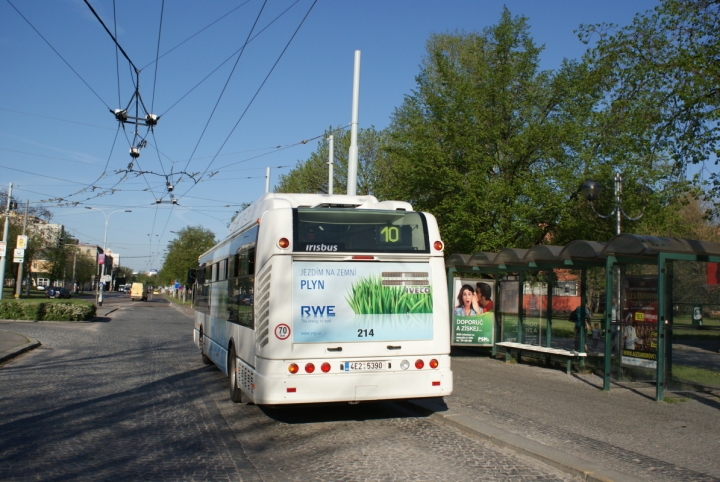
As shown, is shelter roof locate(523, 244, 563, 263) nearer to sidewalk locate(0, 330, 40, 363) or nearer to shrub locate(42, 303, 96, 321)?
sidewalk locate(0, 330, 40, 363)

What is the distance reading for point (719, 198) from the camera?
15414 millimetres

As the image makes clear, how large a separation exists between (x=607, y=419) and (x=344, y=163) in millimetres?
29706

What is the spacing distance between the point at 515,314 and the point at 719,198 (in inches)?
217

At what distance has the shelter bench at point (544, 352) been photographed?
14164 millimetres

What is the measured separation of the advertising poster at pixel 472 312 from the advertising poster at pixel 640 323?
17.4 feet

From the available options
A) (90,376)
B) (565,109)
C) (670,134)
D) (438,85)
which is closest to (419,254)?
(90,376)

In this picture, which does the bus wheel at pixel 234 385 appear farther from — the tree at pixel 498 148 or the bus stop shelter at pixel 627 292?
the tree at pixel 498 148

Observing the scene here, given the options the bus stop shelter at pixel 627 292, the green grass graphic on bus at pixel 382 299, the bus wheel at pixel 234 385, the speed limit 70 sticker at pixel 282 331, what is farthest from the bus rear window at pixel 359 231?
the bus stop shelter at pixel 627 292

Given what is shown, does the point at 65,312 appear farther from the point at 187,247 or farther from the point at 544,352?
the point at 187,247

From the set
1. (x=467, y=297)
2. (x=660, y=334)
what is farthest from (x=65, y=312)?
(x=660, y=334)

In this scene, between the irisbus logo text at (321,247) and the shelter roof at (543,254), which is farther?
the shelter roof at (543,254)

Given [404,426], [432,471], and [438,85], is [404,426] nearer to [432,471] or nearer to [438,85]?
[432,471]

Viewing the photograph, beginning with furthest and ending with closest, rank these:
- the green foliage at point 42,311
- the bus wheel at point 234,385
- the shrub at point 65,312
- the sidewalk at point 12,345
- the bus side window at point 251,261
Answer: the shrub at point 65,312 → the green foliage at point 42,311 → the sidewalk at point 12,345 → the bus wheel at point 234,385 → the bus side window at point 251,261

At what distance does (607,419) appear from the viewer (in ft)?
29.5
